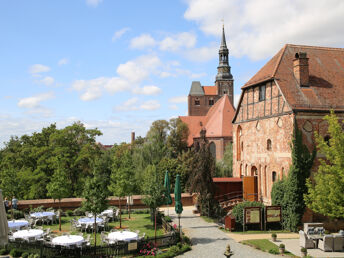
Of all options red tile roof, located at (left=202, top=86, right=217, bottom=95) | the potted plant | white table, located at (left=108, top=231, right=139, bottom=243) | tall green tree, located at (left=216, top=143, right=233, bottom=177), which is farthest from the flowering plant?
red tile roof, located at (left=202, top=86, right=217, bottom=95)

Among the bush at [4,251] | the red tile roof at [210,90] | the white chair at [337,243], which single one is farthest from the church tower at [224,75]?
the bush at [4,251]

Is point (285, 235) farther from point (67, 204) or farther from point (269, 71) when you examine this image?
point (67, 204)

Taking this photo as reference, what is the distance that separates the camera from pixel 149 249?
15750 millimetres

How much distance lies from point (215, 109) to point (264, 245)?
44.3 meters

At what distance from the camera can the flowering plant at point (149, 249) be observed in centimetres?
1532

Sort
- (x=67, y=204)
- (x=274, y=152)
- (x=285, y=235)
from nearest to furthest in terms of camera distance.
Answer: (x=285, y=235) → (x=274, y=152) → (x=67, y=204)

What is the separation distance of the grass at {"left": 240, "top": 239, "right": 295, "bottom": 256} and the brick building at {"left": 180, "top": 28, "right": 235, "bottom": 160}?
34988 millimetres

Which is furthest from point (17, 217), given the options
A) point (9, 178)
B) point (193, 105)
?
point (193, 105)

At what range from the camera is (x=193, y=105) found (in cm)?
9019

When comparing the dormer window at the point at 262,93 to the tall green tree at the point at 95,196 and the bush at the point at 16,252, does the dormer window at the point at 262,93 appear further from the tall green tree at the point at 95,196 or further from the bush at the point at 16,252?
the bush at the point at 16,252

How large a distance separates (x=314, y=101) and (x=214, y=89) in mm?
69454

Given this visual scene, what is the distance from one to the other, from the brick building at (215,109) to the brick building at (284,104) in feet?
81.1

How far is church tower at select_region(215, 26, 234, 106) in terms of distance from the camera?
83819mm

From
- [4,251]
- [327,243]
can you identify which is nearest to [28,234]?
[4,251]
